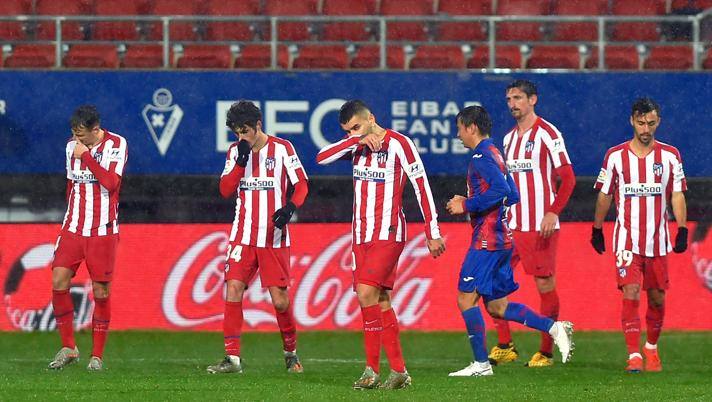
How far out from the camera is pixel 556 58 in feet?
52.7

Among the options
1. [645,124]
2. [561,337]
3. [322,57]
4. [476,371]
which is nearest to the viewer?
[476,371]

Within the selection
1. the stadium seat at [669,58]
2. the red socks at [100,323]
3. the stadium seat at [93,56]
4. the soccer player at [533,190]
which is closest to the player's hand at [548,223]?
the soccer player at [533,190]

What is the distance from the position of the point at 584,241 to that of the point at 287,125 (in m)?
3.68

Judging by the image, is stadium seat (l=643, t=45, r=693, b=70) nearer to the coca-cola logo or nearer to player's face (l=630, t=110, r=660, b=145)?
the coca-cola logo

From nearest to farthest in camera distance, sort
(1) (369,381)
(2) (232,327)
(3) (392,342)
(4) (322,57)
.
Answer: (1) (369,381)
(3) (392,342)
(2) (232,327)
(4) (322,57)

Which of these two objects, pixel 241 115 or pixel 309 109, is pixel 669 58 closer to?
pixel 309 109

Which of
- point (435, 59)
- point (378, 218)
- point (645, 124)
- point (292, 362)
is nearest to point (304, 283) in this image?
point (435, 59)

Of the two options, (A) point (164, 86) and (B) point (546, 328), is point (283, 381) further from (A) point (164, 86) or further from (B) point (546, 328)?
(A) point (164, 86)

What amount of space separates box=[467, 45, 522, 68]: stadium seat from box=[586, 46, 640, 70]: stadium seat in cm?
82

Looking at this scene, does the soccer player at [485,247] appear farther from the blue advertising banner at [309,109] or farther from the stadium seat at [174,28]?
the stadium seat at [174,28]

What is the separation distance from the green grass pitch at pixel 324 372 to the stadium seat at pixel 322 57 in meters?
3.61

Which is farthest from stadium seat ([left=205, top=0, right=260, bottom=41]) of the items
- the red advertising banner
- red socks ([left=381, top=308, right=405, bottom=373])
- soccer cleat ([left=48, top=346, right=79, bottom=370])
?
red socks ([left=381, top=308, right=405, bottom=373])

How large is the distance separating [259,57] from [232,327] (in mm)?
6854

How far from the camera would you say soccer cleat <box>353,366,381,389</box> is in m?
8.37
